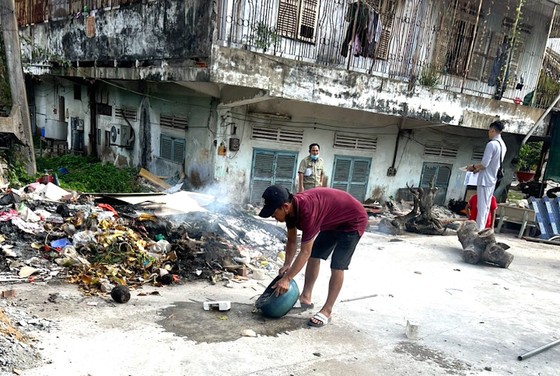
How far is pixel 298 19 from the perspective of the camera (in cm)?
907

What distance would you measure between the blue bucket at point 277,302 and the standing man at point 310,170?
3.60m

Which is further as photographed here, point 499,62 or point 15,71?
point 499,62

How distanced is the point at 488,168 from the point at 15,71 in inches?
377

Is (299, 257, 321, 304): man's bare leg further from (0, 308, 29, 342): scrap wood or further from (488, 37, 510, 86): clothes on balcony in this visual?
(488, 37, 510, 86): clothes on balcony

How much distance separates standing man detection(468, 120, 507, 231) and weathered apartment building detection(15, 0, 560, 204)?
284 cm

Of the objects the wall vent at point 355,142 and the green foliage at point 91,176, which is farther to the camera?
the wall vent at point 355,142

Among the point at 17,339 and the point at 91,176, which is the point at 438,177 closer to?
the point at 91,176

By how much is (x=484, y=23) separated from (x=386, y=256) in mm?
9200

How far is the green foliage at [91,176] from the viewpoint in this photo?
10.2m

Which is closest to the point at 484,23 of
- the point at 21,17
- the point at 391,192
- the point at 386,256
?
the point at 391,192

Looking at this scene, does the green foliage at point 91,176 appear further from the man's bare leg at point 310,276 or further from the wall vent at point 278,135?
the man's bare leg at point 310,276

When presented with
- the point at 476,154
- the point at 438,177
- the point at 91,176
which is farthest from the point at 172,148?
the point at 476,154

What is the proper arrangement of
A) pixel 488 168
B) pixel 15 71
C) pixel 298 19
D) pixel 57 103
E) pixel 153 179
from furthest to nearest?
pixel 57 103
pixel 153 179
pixel 298 19
pixel 488 168
pixel 15 71

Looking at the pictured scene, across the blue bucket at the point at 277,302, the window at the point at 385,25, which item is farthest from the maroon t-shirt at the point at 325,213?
the window at the point at 385,25
